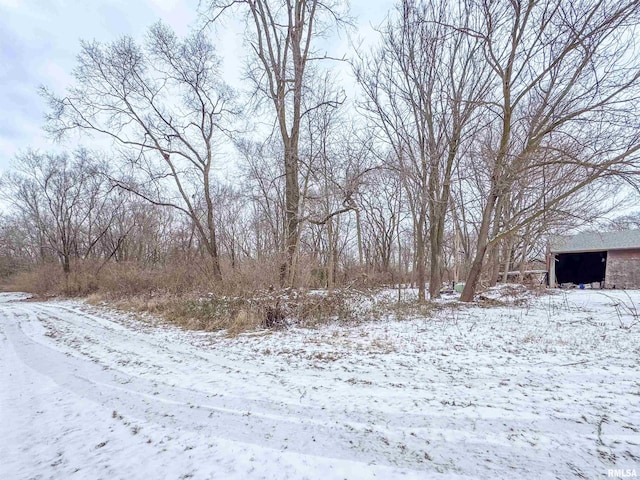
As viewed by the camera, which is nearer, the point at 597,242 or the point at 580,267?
the point at 597,242

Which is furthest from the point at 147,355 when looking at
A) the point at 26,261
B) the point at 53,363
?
the point at 26,261

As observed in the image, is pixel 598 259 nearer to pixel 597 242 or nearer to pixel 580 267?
pixel 580 267

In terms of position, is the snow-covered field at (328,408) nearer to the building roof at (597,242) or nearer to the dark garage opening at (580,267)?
the building roof at (597,242)

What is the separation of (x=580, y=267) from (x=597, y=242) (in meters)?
2.71

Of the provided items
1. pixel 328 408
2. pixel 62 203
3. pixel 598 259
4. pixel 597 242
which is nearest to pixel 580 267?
pixel 598 259

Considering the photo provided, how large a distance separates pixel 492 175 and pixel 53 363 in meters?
10.3

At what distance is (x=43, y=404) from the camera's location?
105 inches

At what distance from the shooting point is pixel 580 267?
62.0 ft

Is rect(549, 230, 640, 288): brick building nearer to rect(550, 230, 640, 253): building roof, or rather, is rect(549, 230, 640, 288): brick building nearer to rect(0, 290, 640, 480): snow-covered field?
rect(550, 230, 640, 253): building roof

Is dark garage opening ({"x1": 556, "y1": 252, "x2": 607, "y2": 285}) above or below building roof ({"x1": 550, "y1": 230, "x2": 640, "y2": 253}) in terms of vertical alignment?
below

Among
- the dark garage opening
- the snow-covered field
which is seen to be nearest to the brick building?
the dark garage opening

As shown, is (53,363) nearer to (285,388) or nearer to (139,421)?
(139,421)

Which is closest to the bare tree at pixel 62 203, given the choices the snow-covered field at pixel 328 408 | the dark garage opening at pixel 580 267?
the snow-covered field at pixel 328 408

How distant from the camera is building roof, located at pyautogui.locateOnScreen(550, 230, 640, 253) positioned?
15727 mm
